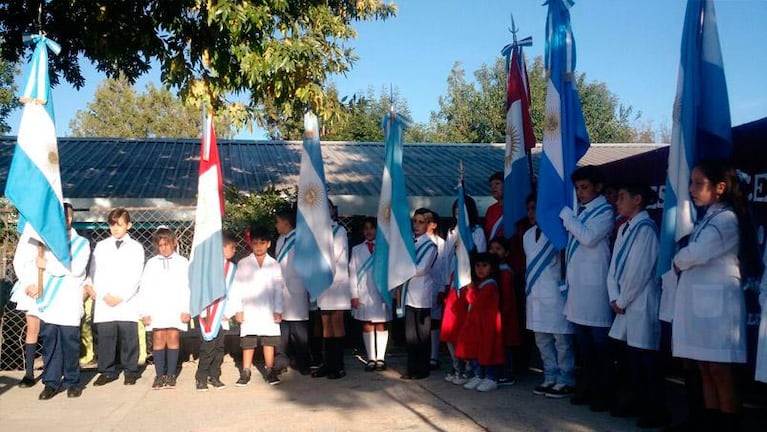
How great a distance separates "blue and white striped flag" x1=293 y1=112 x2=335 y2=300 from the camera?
7.47 m

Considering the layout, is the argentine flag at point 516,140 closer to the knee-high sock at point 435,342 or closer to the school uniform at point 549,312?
the school uniform at point 549,312

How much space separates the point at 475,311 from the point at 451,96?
3137 cm

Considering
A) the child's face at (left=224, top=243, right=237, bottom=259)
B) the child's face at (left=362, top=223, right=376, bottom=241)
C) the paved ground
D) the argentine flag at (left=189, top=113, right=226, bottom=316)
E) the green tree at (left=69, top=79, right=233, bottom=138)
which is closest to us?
the paved ground

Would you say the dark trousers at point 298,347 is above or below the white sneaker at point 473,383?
above

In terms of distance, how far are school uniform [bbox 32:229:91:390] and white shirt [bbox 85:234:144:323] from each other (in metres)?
0.32

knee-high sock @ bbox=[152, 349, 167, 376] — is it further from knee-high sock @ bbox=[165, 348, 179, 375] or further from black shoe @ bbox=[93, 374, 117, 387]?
black shoe @ bbox=[93, 374, 117, 387]

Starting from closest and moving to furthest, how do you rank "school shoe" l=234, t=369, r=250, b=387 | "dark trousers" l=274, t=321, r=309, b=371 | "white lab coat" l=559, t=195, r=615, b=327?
"white lab coat" l=559, t=195, r=615, b=327
"school shoe" l=234, t=369, r=250, b=387
"dark trousers" l=274, t=321, r=309, b=371

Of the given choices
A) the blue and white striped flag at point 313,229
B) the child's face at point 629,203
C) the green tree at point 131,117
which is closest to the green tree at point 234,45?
the blue and white striped flag at point 313,229

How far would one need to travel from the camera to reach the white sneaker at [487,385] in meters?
6.74

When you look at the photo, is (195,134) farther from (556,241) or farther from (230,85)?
(556,241)

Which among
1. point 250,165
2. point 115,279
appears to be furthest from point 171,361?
point 250,165

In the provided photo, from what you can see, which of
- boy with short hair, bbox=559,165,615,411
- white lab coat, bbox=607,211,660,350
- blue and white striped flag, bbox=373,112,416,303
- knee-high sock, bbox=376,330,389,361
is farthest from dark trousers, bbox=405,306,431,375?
white lab coat, bbox=607,211,660,350

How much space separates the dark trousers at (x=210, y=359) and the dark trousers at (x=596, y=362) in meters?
3.69

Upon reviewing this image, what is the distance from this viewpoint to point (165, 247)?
7402 mm
